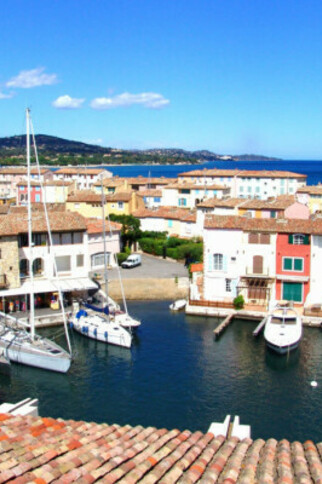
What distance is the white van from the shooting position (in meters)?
52.8

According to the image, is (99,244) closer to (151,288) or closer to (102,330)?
(151,288)

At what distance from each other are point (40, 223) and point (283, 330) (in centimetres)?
2024

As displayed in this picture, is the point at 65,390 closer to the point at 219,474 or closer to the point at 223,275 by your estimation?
the point at 223,275

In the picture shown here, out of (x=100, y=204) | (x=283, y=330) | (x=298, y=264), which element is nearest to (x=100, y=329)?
(x=283, y=330)

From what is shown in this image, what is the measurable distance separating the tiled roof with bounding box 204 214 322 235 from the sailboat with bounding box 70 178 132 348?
10670 millimetres

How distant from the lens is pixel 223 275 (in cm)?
4297

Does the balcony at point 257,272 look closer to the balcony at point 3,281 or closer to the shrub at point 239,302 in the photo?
the shrub at point 239,302

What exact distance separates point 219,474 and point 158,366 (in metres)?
22.8

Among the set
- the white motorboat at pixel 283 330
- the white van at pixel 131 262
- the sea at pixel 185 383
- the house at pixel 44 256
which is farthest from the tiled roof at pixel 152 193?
the white motorboat at pixel 283 330

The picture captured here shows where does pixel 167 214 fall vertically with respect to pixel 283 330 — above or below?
above

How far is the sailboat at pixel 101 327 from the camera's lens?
3462 cm

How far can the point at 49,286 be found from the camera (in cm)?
4081

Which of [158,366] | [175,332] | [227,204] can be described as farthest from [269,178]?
[158,366]

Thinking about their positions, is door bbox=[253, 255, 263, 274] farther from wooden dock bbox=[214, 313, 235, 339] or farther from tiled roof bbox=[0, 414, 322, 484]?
tiled roof bbox=[0, 414, 322, 484]
